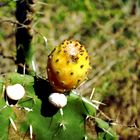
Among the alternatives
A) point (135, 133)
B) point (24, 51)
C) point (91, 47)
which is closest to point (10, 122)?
point (24, 51)

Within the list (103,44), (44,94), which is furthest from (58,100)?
(103,44)

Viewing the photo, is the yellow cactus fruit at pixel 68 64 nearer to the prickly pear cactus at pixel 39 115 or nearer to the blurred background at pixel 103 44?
the prickly pear cactus at pixel 39 115

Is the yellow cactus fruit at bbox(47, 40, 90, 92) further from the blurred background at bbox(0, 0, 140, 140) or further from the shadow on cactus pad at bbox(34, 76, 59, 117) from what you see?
the blurred background at bbox(0, 0, 140, 140)

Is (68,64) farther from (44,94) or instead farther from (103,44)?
(103,44)

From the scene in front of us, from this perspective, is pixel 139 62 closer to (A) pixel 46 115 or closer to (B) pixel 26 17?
(B) pixel 26 17

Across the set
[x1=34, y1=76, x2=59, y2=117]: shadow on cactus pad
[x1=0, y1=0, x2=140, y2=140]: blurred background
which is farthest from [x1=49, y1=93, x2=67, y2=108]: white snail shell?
[x1=0, y1=0, x2=140, y2=140]: blurred background

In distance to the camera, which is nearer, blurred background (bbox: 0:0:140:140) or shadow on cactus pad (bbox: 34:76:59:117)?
shadow on cactus pad (bbox: 34:76:59:117)
